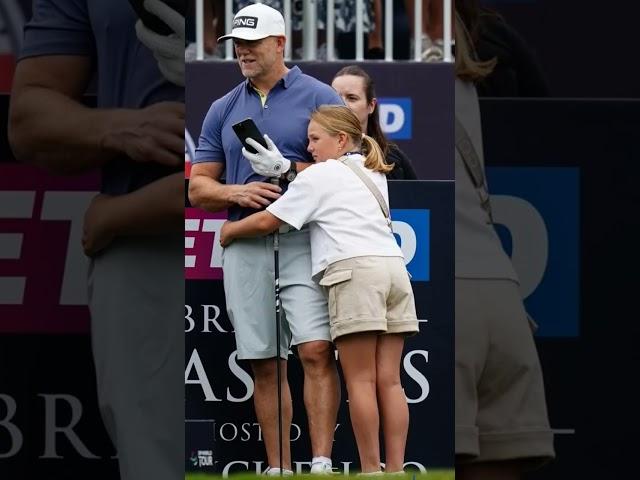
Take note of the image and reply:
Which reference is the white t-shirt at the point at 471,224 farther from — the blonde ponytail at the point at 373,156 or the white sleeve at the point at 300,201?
the white sleeve at the point at 300,201

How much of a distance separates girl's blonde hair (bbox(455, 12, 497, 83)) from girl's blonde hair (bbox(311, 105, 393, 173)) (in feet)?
1.35

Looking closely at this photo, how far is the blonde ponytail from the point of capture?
3.93 m

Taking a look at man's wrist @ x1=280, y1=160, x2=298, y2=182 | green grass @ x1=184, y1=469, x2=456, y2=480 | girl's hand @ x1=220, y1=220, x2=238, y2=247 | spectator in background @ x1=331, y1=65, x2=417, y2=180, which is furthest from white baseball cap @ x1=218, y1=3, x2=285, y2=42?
green grass @ x1=184, y1=469, x2=456, y2=480

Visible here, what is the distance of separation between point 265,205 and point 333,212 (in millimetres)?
211

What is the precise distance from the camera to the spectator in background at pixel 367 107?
13.0 feet

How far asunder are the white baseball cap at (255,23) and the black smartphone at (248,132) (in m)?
0.26

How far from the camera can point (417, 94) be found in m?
3.97

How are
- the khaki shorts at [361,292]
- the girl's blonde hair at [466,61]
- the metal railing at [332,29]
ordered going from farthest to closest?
the girl's blonde hair at [466,61]
the metal railing at [332,29]
the khaki shorts at [361,292]

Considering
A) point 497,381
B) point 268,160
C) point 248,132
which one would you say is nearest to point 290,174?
point 268,160

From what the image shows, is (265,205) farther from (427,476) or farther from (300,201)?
(427,476)

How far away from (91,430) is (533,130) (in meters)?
1.73

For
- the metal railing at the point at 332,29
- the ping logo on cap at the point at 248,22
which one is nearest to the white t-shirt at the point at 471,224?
the metal railing at the point at 332,29

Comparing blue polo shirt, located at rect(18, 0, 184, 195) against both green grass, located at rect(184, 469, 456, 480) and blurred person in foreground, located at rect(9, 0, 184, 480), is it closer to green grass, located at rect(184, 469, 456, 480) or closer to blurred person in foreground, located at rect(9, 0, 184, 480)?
blurred person in foreground, located at rect(9, 0, 184, 480)

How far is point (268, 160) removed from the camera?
388 cm
